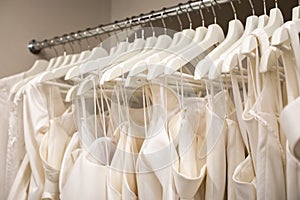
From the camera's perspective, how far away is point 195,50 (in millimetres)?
1242

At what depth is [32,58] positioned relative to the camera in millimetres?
1873

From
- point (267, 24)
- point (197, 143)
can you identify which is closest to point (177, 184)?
point (197, 143)

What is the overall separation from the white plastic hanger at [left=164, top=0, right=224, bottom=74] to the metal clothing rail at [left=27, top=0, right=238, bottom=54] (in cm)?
8

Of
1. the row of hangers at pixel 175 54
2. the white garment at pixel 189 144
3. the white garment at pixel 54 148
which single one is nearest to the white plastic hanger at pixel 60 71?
the row of hangers at pixel 175 54

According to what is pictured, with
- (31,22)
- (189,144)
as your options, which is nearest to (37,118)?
(189,144)

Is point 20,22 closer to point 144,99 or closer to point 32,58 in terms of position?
point 32,58

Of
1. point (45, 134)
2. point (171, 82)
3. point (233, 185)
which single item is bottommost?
point (233, 185)

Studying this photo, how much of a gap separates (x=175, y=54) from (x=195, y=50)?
0.05m

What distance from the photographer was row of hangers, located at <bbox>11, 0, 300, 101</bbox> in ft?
3.66

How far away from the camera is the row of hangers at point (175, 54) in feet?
3.66

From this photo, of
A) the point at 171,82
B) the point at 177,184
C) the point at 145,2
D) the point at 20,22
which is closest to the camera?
the point at 177,184

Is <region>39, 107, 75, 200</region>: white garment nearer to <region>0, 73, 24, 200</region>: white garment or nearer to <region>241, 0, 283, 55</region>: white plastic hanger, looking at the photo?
<region>0, 73, 24, 200</region>: white garment

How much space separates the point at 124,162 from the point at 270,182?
37 cm

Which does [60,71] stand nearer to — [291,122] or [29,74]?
[29,74]
